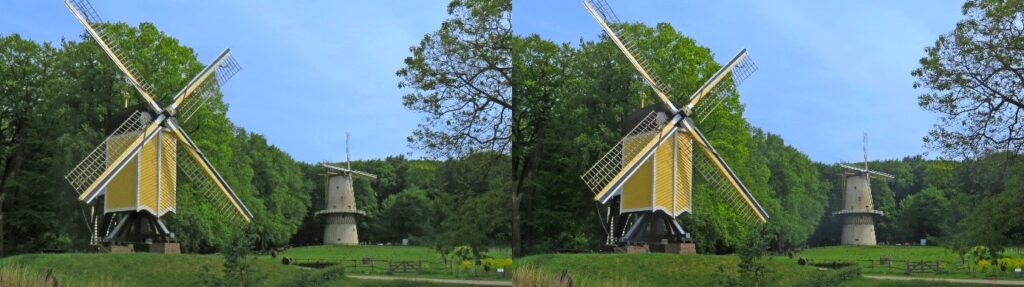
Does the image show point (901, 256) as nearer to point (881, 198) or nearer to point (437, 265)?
point (881, 198)

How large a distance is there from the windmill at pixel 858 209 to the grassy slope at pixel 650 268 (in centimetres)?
55

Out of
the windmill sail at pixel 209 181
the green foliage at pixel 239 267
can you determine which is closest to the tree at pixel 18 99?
the windmill sail at pixel 209 181

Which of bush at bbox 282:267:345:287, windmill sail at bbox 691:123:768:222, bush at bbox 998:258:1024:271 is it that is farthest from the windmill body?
bush at bbox 998:258:1024:271

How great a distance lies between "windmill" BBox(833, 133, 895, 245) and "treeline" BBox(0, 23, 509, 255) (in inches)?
190

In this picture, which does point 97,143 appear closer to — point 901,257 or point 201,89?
point 201,89

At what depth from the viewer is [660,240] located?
11.4 m

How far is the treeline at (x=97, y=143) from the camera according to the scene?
1109 centimetres

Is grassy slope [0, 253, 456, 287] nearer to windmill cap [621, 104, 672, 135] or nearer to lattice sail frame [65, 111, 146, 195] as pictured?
lattice sail frame [65, 111, 146, 195]

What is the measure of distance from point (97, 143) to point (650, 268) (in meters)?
7.92

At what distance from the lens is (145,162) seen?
512 inches

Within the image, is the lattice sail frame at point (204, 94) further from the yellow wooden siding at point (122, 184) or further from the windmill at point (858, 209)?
the windmill at point (858, 209)

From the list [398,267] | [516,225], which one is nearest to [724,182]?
[516,225]

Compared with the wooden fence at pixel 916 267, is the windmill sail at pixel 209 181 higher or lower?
higher

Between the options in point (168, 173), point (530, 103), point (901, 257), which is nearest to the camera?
point (530, 103)
